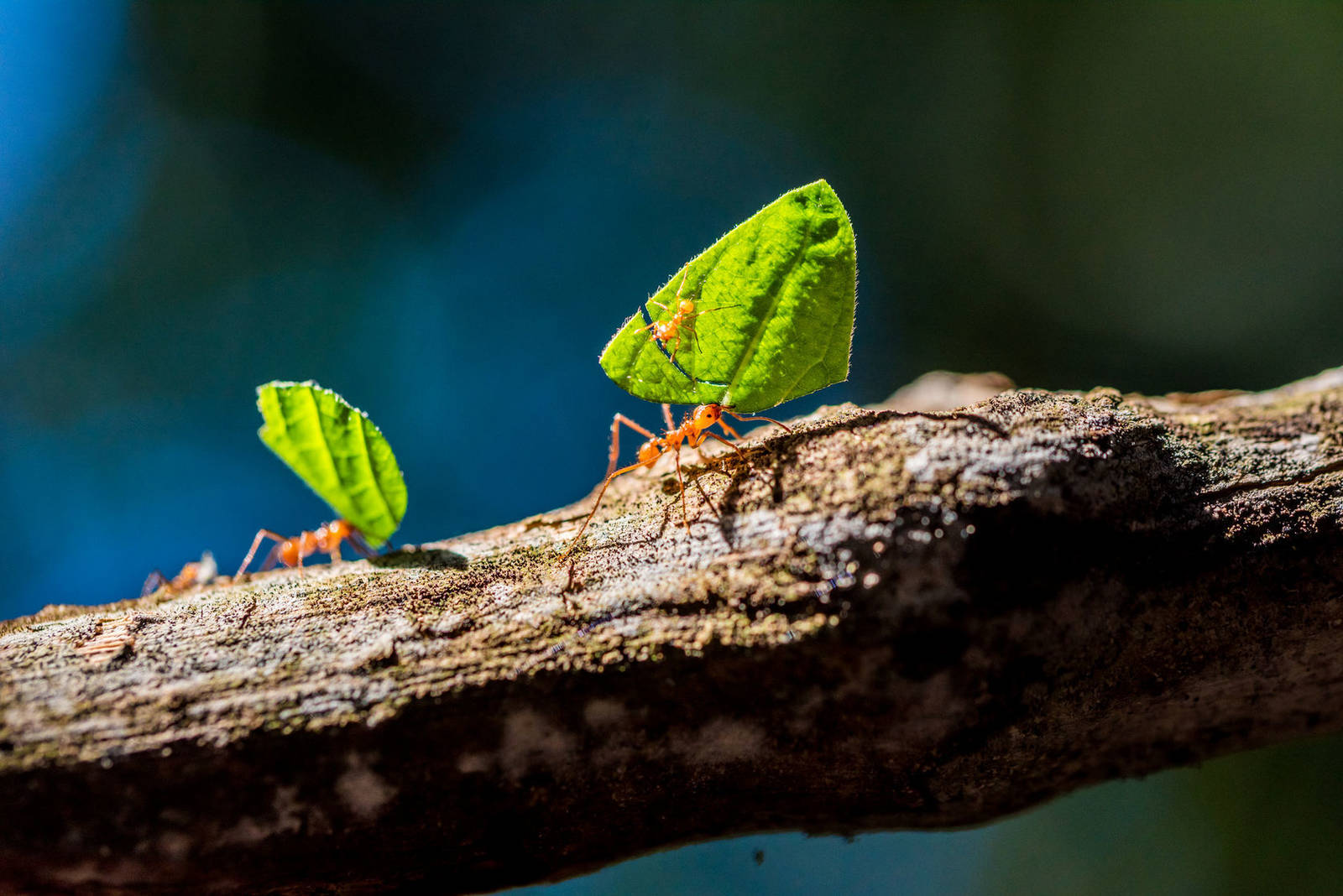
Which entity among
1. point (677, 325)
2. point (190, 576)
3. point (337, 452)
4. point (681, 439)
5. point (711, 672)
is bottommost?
point (711, 672)

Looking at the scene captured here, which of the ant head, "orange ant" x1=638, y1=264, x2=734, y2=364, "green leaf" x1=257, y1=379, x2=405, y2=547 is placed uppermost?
"green leaf" x1=257, y1=379, x2=405, y2=547

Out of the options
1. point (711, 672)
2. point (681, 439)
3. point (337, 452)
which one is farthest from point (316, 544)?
point (711, 672)

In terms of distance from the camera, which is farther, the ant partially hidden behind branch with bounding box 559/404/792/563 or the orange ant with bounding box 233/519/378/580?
the orange ant with bounding box 233/519/378/580

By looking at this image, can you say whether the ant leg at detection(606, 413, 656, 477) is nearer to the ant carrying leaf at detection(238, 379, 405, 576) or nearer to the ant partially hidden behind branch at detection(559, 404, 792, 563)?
the ant partially hidden behind branch at detection(559, 404, 792, 563)

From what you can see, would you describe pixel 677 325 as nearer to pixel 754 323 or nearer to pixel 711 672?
pixel 754 323

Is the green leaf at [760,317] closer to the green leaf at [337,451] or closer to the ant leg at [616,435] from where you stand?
the ant leg at [616,435]

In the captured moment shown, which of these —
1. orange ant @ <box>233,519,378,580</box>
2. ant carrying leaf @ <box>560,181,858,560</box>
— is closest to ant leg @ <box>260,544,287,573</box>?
orange ant @ <box>233,519,378,580</box>

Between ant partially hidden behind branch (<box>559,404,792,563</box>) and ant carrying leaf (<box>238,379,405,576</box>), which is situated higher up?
ant carrying leaf (<box>238,379,405,576</box>)

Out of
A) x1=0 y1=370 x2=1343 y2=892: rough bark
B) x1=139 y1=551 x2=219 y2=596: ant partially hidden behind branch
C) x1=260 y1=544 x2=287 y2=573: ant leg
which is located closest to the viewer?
x1=0 y1=370 x2=1343 y2=892: rough bark
